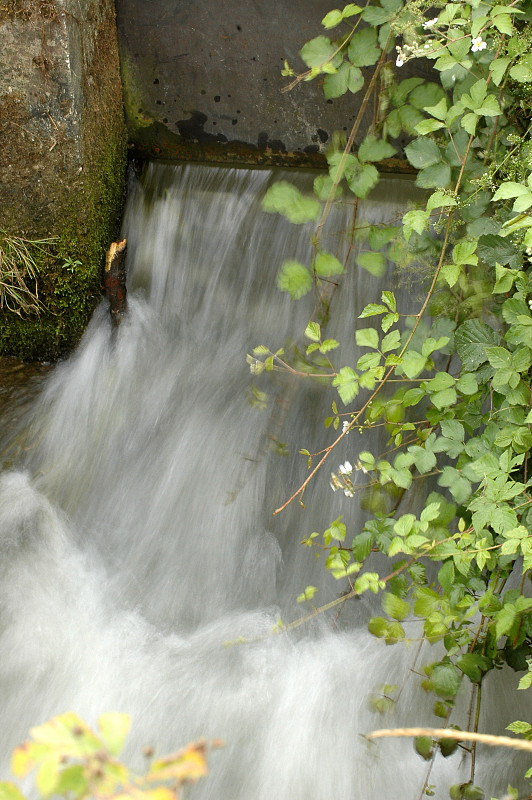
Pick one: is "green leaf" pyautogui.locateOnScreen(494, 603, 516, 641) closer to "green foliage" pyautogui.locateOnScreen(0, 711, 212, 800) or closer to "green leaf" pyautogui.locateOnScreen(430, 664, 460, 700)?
"green leaf" pyautogui.locateOnScreen(430, 664, 460, 700)

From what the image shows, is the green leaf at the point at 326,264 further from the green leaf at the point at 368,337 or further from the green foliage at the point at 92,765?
the green foliage at the point at 92,765

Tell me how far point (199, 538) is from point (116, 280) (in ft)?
3.82

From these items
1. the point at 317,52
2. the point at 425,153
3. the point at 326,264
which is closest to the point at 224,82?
the point at 317,52

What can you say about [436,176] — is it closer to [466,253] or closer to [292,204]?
[466,253]

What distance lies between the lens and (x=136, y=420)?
2.72m

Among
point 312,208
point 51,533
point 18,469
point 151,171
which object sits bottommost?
point 51,533

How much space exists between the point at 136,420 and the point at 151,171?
3.78 feet

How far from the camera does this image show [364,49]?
72.1 inches

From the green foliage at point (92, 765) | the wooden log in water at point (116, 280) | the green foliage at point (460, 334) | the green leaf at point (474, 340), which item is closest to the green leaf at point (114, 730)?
the green foliage at point (92, 765)

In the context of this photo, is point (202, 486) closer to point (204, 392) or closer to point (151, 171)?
point (204, 392)

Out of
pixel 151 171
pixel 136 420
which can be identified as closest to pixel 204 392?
pixel 136 420

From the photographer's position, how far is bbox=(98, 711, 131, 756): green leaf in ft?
1.71

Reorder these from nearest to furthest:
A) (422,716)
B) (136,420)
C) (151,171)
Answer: (422,716) → (136,420) → (151,171)

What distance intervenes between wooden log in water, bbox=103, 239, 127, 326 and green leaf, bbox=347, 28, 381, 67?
1361 millimetres
